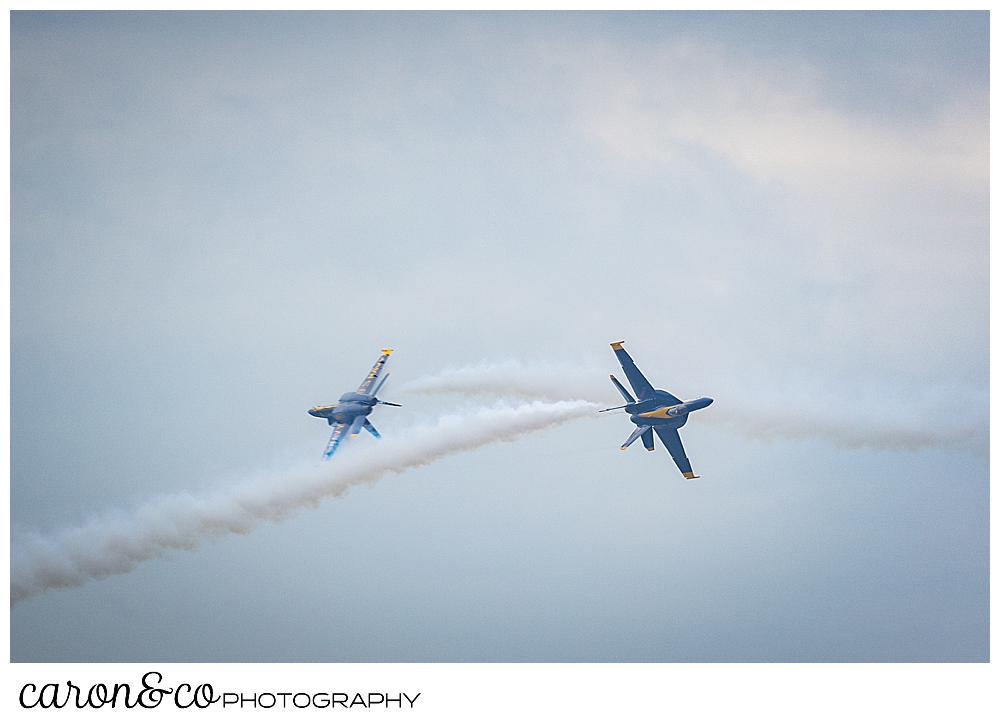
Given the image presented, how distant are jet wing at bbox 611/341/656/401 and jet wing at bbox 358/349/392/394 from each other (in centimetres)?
669

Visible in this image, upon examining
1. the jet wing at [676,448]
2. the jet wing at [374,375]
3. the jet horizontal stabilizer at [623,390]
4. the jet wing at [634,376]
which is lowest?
the jet wing at [676,448]

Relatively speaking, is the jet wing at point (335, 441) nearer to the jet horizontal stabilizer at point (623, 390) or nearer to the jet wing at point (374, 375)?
the jet wing at point (374, 375)

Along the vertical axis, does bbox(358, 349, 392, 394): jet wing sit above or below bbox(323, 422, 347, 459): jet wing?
above

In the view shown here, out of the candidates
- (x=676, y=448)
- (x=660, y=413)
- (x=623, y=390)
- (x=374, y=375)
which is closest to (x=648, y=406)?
(x=660, y=413)

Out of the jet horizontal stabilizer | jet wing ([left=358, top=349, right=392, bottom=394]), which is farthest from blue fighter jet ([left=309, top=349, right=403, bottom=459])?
the jet horizontal stabilizer

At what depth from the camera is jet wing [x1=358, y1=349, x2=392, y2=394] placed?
41.6 meters

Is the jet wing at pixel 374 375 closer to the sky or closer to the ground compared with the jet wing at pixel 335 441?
closer to the sky

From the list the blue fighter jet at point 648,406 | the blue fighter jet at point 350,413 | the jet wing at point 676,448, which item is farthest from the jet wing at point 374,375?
the jet wing at point 676,448

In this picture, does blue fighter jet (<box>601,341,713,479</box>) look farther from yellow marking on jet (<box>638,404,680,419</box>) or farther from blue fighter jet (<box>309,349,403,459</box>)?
blue fighter jet (<box>309,349,403,459</box>)

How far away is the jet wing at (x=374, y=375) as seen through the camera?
4162 cm

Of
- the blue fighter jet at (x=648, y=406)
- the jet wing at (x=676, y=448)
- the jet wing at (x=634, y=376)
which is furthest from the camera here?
the jet wing at (x=676, y=448)

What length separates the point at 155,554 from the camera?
42.7 m
